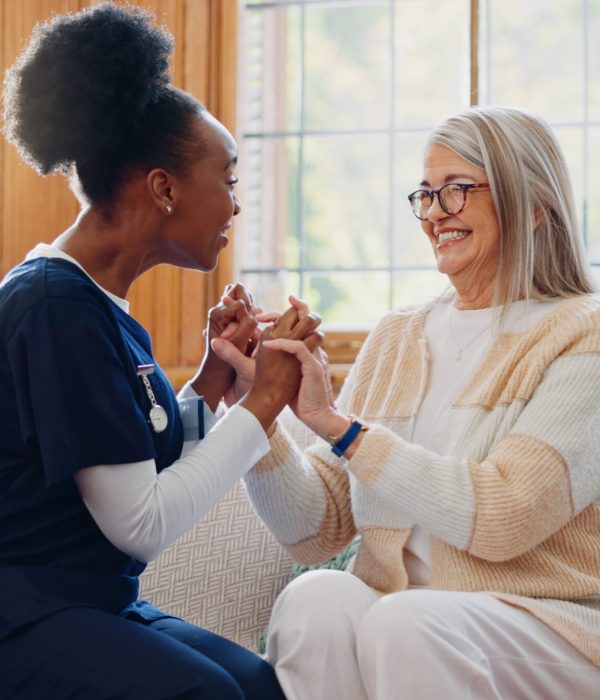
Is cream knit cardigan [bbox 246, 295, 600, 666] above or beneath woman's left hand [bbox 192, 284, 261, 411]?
beneath

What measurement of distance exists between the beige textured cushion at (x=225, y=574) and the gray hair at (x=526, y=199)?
81cm

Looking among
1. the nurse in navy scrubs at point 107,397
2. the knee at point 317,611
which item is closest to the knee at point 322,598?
the knee at point 317,611

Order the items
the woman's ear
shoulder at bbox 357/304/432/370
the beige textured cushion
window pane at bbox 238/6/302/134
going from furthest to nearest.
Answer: window pane at bbox 238/6/302/134, the beige textured cushion, shoulder at bbox 357/304/432/370, the woman's ear

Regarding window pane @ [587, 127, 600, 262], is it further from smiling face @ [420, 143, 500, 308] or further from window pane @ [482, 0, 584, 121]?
smiling face @ [420, 143, 500, 308]

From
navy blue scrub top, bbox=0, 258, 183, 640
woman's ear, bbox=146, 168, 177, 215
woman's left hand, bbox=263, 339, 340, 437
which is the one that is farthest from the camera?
woman's left hand, bbox=263, 339, 340, 437

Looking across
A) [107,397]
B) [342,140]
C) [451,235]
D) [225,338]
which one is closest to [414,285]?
[342,140]

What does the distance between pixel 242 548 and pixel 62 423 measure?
3.31 ft

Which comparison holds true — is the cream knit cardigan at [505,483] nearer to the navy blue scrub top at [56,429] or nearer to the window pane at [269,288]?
the navy blue scrub top at [56,429]

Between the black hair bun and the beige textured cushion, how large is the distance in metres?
0.94

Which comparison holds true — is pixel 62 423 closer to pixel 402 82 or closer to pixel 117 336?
pixel 117 336

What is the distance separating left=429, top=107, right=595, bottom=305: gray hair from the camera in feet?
6.12

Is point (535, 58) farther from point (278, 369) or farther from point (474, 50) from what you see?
point (278, 369)

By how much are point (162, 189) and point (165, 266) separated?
4.26 feet

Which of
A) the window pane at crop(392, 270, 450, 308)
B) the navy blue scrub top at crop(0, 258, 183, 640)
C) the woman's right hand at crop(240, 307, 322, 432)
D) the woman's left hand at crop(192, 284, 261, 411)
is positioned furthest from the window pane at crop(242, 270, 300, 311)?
the navy blue scrub top at crop(0, 258, 183, 640)
